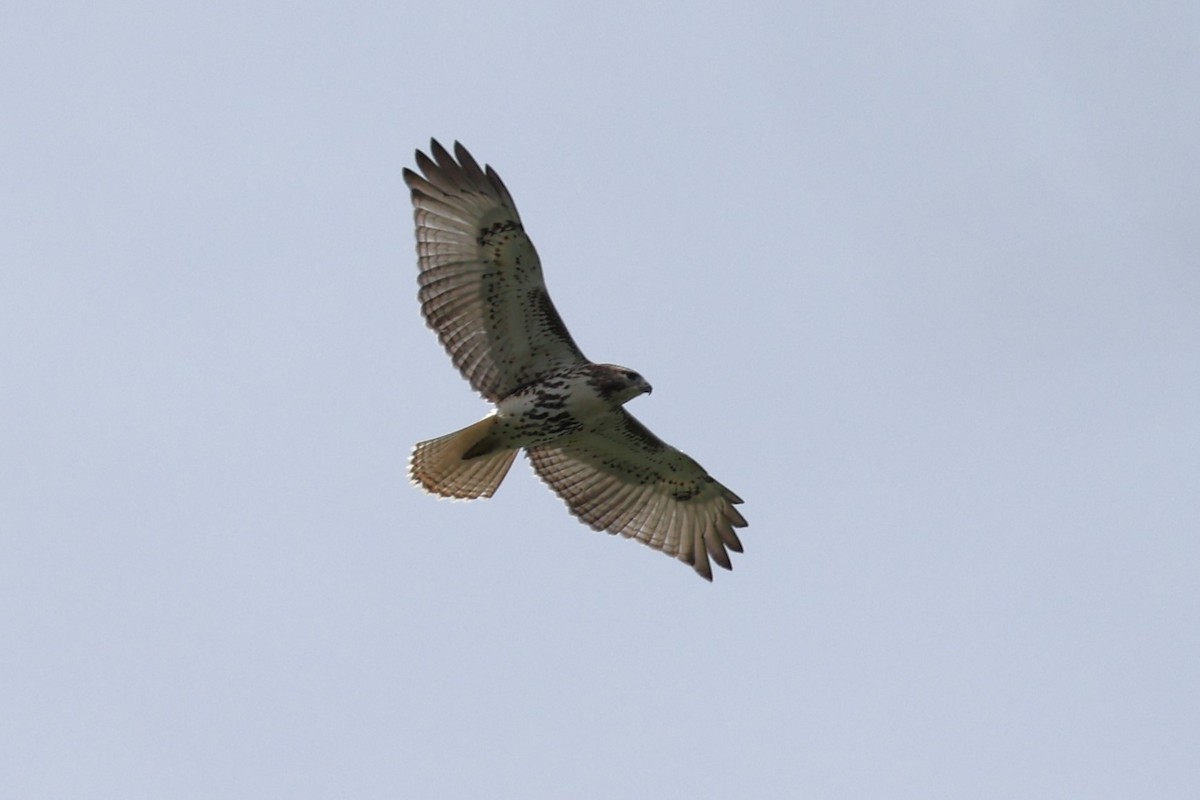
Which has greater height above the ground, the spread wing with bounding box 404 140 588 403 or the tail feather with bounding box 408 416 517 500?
the spread wing with bounding box 404 140 588 403

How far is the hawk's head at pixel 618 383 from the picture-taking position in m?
16.3

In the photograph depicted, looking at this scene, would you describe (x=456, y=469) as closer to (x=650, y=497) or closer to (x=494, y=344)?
(x=494, y=344)

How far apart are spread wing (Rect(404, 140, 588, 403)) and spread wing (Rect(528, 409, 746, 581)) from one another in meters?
1.35

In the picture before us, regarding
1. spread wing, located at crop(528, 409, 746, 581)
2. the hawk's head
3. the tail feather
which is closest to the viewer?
the hawk's head

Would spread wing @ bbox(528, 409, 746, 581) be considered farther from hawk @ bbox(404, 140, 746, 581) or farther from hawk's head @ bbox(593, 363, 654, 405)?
hawk's head @ bbox(593, 363, 654, 405)

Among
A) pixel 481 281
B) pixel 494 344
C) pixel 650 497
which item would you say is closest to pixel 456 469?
pixel 494 344

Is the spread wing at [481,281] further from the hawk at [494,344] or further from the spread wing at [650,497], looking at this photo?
the spread wing at [650,497]

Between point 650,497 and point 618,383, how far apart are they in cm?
220

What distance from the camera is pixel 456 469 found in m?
17.3

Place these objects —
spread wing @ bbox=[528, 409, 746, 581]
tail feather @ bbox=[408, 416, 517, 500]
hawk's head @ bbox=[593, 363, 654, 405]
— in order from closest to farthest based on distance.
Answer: hawk's head @ bbox=[593, 363, 654, 405] → tail feather @ bbox=[408, 416, 517, 500] → spread wing @ bbox=[528, 409, 746, 581]

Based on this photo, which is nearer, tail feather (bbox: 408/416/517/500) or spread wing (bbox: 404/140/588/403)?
spread wing (bbox: 404/140/588/403)

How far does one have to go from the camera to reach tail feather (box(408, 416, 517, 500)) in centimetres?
1706

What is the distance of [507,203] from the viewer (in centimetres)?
1633

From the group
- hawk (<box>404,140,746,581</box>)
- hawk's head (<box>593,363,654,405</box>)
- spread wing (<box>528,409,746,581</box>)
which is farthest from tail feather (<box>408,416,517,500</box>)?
hawk's head (<box>593,363,654,405</box>)
